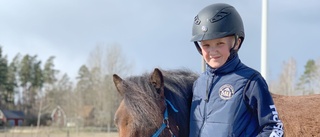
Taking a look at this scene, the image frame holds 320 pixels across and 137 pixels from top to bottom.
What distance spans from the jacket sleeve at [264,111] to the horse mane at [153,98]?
0.59 meters

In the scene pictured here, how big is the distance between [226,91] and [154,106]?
0.51 metres

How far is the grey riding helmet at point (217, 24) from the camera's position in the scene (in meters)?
2.69

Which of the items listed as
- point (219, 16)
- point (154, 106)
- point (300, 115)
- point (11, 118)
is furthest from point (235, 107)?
point (11, 118)

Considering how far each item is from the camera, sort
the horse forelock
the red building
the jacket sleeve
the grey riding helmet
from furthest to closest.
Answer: the red building
the grey riding helmet
the horse forelock
the jacket sleeve

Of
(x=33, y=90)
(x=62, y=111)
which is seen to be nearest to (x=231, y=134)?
(x=62, y=111)

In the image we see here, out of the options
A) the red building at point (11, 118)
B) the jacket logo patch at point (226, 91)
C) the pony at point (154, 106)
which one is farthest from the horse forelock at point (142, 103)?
the red building at point (11, 118)

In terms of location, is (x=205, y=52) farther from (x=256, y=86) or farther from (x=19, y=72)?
(x=19, y=72)

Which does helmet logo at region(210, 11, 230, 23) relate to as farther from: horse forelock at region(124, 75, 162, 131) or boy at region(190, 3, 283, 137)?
horse forelock at region(124, 75, 162, 131)

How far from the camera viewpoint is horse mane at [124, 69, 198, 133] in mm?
2609

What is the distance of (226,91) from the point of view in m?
2.61

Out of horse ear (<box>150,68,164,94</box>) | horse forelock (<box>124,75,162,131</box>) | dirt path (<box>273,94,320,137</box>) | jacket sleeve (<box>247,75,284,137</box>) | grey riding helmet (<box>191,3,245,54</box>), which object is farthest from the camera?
dirt path (<box>273,94,320,137</box>)

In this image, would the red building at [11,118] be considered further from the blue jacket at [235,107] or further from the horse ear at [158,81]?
the blue jacket at [235,107]

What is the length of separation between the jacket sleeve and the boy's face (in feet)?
0.99

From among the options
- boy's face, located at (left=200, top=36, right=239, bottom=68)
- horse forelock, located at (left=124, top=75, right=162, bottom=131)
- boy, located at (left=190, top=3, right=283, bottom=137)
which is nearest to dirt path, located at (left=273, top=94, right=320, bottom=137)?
boy, located at (left=190, top=3, right=283, bottom=137)
